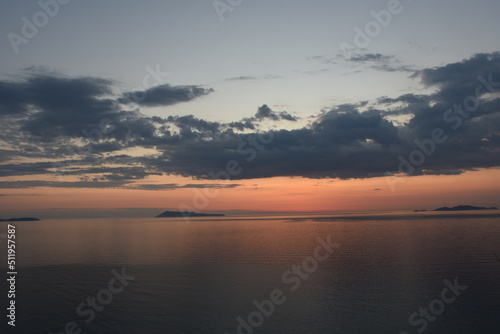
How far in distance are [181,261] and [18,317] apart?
30.5 m

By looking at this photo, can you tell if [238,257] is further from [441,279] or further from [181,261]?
[441,279]

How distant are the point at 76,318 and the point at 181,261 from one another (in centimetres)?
2951

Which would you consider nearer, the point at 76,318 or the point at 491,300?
the point at 76,318

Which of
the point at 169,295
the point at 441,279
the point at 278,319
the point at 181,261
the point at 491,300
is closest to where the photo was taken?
the point at 278,319

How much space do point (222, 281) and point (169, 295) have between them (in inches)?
318

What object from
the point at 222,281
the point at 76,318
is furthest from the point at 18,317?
the point at 222,281

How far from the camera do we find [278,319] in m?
31.2

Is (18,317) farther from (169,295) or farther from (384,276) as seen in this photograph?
(384,276)

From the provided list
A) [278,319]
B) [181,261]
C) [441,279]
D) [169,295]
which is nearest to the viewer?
[278,319]

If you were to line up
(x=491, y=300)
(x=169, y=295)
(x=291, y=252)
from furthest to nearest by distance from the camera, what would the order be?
(x=291, y=252)
(x=169, y=295)
(x=491, y=300)

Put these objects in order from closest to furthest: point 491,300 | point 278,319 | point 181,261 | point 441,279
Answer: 1. point 278,319
2. point 491,300
3. point 441,279
4. point 181,261

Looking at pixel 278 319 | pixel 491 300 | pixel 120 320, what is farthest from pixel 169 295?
pixel 491 300

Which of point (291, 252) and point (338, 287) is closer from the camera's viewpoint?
point (338, 287)

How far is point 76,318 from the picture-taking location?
3189 centimetres
